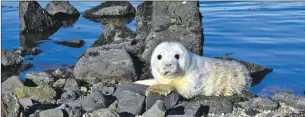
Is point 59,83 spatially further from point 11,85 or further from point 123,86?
point 123,86

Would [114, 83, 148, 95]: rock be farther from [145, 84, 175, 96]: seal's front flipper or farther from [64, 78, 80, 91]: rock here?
[64, 78, 80, 91]: rock

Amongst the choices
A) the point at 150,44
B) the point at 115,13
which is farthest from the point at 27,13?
the point at 150,44

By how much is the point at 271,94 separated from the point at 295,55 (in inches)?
91.6

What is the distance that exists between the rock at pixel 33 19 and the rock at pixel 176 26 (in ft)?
14.0

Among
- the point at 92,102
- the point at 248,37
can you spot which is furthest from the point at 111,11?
the point at 92,102

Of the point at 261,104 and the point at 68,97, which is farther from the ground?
the point at 261,104

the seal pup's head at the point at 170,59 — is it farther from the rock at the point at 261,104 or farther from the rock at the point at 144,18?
the rock at the point at 144,18

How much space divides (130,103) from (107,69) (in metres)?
2.16

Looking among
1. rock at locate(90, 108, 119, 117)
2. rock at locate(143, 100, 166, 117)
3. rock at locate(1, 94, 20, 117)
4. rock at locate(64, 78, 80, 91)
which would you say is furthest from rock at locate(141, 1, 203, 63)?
rock at locate(1, 94, 20, 117)

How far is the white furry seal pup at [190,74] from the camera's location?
7.58 meters

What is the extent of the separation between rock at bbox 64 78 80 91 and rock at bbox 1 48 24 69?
89.2 inches

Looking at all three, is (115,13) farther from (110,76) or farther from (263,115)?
(263,115)

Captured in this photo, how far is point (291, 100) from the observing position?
8.02m

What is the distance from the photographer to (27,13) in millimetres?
15609
